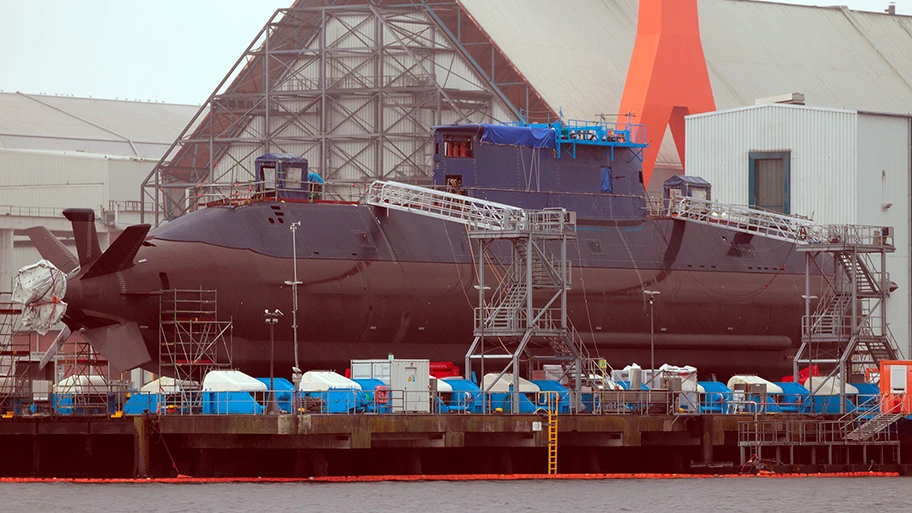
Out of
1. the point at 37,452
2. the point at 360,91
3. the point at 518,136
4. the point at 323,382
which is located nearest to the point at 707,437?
the point at 323,382

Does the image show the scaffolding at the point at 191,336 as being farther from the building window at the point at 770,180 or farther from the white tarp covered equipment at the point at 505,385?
the building window at the point at 770,180

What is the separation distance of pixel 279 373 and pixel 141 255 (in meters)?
7.44

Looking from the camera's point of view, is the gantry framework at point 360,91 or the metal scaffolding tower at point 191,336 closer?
the metal scaffolding tower at point 191,336

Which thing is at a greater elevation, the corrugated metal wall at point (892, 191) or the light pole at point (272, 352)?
the corrugated metal wall at point (892, 191)

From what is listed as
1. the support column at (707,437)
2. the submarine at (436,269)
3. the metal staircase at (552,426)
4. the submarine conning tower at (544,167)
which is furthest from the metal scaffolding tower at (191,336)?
→ the support column at (707,437)

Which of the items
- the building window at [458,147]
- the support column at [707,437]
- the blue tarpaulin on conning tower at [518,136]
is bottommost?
the support column at [707,437]

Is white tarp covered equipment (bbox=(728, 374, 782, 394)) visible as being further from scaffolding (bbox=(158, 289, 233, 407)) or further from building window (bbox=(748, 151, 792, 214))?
building window (bbox=(748, 151, 792, 214))

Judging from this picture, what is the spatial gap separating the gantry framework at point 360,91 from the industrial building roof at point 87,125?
21497 millimetres

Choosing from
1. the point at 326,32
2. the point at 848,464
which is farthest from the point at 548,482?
the point at 326,32

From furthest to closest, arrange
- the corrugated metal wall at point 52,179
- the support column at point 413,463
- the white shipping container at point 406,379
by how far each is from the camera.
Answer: the corrugated metal wall at point 52,179
the white shipping container at point 406,379
the support column at point 413,463

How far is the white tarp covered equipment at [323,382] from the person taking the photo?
64438 mm

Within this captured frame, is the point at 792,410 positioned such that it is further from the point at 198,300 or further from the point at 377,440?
the point at 198,300

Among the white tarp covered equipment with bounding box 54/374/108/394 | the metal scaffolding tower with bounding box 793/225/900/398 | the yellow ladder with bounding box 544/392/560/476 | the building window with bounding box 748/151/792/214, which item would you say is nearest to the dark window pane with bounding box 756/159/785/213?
the building window with bounding box 748/151/792/214

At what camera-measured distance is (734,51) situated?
12500cm
